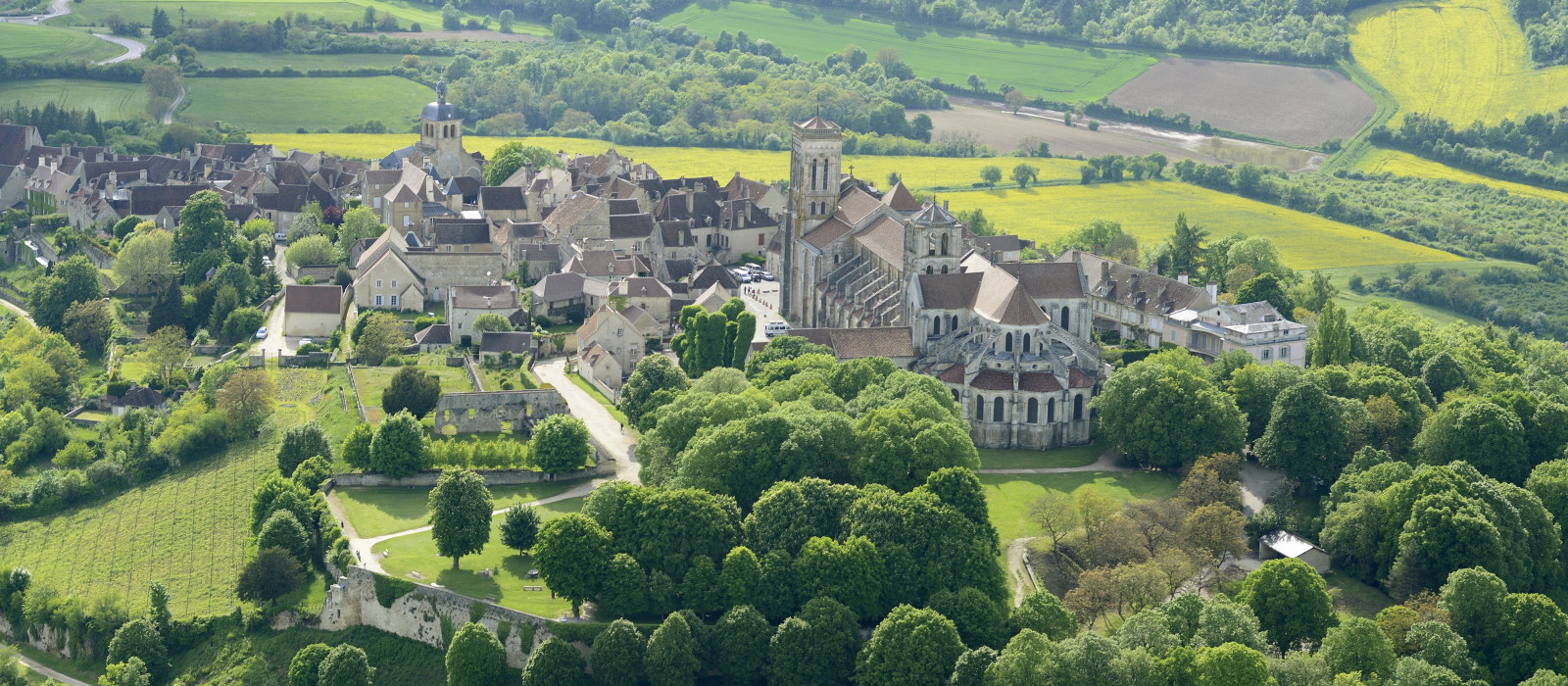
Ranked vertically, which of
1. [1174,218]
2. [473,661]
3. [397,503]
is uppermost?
[1174,218]

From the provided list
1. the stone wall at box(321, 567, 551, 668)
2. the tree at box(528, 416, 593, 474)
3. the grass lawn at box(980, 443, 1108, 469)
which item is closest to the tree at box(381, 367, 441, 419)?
the tree at box(528, 416, 593, 474)

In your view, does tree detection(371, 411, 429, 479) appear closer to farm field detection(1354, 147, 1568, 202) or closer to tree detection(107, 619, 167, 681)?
tree detection(107, 619, 167, 681)

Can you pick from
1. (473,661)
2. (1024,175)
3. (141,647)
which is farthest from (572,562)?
(1024,175)

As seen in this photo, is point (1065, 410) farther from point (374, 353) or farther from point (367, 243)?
point (367, 243)

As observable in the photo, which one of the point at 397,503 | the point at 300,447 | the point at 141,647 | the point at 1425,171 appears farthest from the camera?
the point at 1425,171

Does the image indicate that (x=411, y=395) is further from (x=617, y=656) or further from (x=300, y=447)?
(x=617, y=656)

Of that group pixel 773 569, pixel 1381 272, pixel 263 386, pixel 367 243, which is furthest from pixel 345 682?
pixel 1381 272
